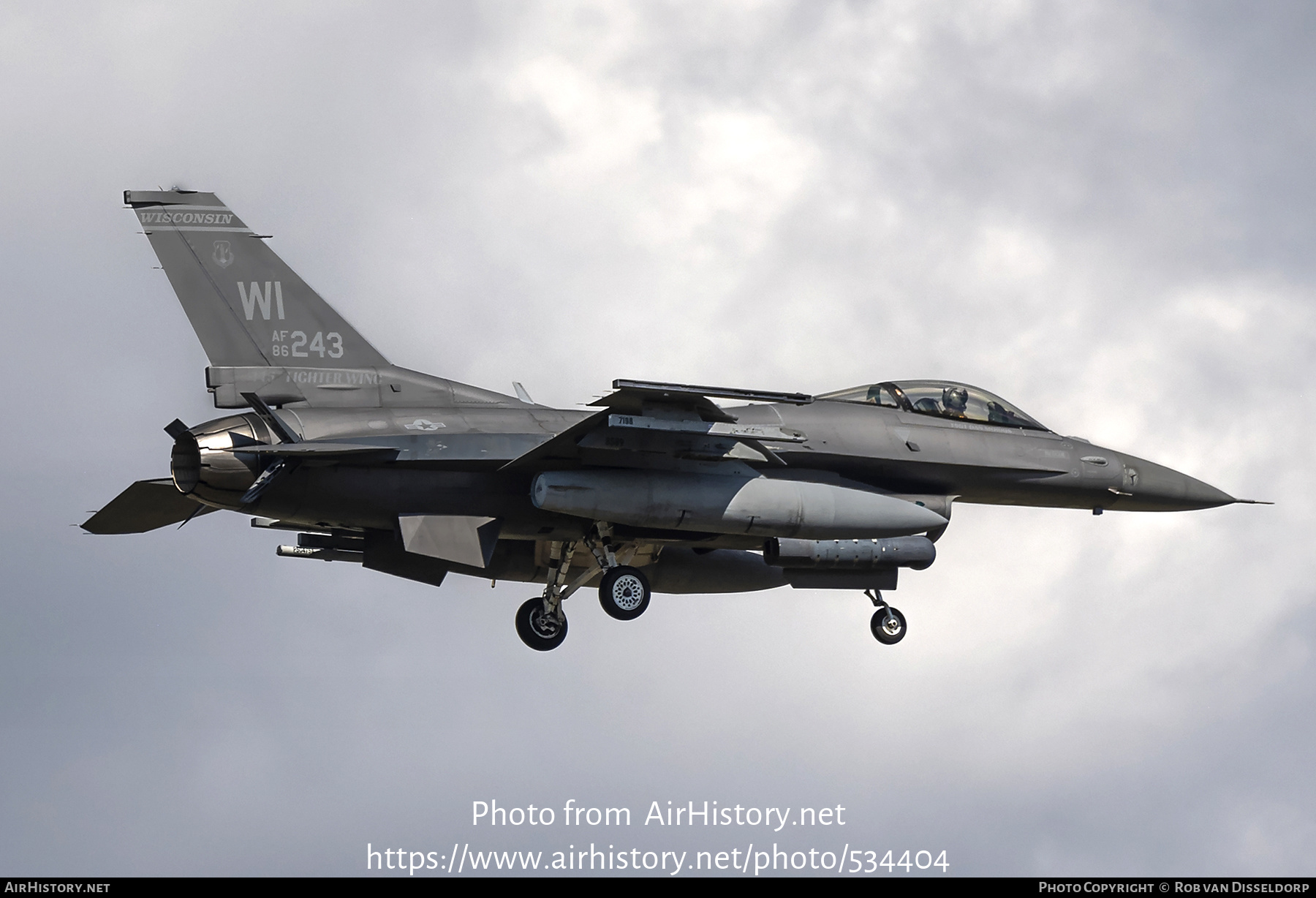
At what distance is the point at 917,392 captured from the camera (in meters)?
21.8

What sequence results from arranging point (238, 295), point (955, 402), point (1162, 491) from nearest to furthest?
point (238, 295), point (955, 402), point (1162, 491)

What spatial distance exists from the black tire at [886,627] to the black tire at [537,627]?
427 cm

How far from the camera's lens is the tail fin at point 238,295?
63.8 ft

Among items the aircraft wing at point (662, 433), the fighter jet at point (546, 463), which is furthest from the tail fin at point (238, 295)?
the aircraft wing at point (662, 433)

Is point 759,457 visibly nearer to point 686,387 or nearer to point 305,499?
point 686,387

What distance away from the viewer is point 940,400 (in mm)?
21812

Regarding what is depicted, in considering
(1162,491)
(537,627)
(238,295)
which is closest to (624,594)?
(537,627)

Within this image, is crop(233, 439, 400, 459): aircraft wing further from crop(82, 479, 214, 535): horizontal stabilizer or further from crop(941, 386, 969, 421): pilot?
crop(941, 386, 969, 421): pilot

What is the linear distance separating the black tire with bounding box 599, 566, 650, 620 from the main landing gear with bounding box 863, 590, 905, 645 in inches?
149

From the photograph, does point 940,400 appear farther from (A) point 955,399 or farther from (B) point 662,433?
(B) point 662,433

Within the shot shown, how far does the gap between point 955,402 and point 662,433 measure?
5062 mm

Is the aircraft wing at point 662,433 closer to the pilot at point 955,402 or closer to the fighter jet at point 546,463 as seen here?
the fighter jet at point 546,463

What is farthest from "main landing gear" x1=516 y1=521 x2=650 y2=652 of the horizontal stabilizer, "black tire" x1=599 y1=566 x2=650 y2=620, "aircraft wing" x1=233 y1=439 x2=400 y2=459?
the horizontal stabilizer
